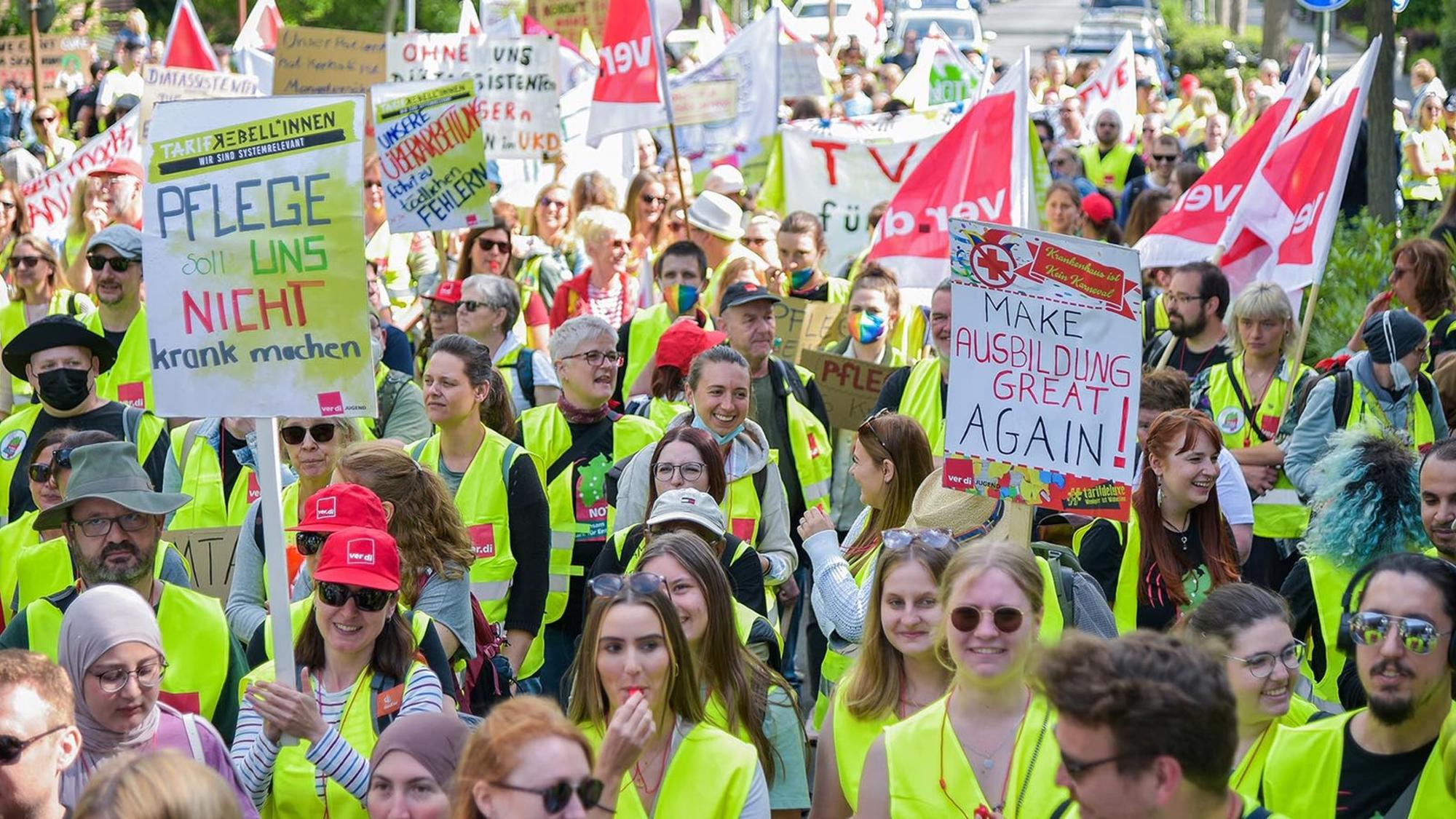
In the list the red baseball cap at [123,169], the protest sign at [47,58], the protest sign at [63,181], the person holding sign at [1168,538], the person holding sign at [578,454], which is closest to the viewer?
the person holding sign at [1168,538]

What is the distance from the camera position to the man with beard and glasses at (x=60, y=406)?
7.16 meters

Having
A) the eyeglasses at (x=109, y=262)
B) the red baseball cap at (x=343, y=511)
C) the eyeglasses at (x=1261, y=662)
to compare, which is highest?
the eyeglasses at (x=109, y=262)

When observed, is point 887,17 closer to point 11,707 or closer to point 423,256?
point 423,256

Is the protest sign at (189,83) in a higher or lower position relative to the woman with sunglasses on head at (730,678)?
higher

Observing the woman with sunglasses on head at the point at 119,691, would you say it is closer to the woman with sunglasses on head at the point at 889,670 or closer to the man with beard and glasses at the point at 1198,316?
the woman with sunglasses on head at the point at 889,670

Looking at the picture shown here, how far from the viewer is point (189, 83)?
14.8 metres

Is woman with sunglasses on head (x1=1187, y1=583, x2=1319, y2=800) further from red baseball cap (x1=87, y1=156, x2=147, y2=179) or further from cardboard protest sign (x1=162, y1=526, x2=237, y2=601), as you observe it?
red baseball cap (x1=87, y1=156, x2=147, y2=179)

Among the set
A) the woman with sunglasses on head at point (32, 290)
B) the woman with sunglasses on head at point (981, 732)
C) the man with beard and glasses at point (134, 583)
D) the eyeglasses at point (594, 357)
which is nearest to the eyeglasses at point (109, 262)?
the woman with sunglasses on head at point (32, 290)

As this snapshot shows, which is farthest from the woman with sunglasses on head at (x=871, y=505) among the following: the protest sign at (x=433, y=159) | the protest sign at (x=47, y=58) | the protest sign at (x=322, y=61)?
the protest sign at (x=47, y=58)

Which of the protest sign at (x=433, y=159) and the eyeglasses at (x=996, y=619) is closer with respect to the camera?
the eyeglasses at (x=996, y=619)

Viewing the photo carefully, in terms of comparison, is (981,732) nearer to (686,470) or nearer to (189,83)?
(686,470)

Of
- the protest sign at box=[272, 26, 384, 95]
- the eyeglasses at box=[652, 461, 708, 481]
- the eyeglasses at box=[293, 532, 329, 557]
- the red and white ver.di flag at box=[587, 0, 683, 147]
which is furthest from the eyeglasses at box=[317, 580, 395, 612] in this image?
the protest sign at box=[272, 26, 384, 95]

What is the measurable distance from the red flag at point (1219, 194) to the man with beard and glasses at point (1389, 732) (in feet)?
17.2

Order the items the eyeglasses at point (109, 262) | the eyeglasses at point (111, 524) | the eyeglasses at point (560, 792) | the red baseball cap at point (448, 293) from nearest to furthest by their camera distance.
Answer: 1. the eyeglasses at point (560, 792)
2. the eyeglasses at point (111, 524)
3. the eyeglasses at point (109, 262)
4. the red baseball cap at point (448, 293)
